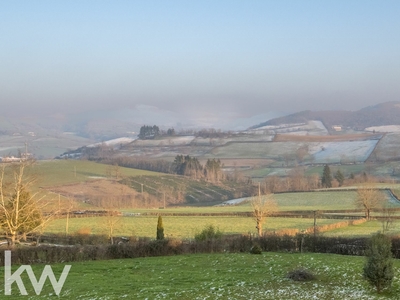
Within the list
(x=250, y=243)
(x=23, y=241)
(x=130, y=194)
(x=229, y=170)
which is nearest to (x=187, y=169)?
(x=229, y=170)

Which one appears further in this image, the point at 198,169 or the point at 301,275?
the point at 198,169

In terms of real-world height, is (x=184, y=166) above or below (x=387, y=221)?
above

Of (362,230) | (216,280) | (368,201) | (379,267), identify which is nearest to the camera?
(379,267)

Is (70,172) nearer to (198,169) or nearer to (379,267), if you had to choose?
(198,169)

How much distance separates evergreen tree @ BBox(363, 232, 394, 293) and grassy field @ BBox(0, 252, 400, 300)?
0.38m

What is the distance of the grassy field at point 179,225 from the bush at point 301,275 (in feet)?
98.5

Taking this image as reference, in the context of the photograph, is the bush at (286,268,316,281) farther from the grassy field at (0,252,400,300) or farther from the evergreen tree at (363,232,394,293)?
the evergreen tree at (363,232,394,293)

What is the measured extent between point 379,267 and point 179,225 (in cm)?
4437

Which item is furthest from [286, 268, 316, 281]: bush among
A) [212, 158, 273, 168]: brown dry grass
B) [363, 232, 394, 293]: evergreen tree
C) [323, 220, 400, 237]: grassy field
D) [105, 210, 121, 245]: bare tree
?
[212, 158, 273, 168]: brown dry grass

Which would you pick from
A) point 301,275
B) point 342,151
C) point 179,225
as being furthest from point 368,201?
Answer: point 342,151

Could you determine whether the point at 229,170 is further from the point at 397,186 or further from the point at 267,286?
the point at 267,286

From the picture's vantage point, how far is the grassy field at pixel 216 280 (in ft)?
58.8

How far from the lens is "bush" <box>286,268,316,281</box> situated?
20266 mm

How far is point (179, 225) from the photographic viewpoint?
198 ft
